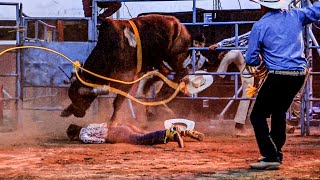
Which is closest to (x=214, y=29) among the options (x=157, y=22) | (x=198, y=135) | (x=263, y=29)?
(x=157, y=22)

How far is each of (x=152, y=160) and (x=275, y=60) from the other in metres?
1.57

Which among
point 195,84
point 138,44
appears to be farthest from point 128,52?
point 195,84

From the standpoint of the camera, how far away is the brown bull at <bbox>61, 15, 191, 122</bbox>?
26.3ft

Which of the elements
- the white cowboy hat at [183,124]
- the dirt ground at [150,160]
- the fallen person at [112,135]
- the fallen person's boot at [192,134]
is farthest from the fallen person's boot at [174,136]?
the white cowboy hat at [183,124]

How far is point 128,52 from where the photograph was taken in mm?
8078

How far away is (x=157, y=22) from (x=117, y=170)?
12.2 ft

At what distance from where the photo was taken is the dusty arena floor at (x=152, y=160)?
481cm

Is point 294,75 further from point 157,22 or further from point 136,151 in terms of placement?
point 157,22

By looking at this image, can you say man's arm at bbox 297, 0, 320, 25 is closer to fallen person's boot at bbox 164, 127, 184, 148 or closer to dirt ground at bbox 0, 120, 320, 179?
dirt ground at bbox 0, 120, 320, 179

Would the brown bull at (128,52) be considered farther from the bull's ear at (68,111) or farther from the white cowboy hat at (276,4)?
the white cowboy hat at (276,4)

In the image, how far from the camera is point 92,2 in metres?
8.65

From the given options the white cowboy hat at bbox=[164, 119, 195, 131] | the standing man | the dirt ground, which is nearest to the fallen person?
the dirt ground

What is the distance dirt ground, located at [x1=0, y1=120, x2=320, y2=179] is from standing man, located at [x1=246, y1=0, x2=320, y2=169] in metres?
0.30

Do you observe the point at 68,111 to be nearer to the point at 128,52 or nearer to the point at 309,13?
the point at 128,52
